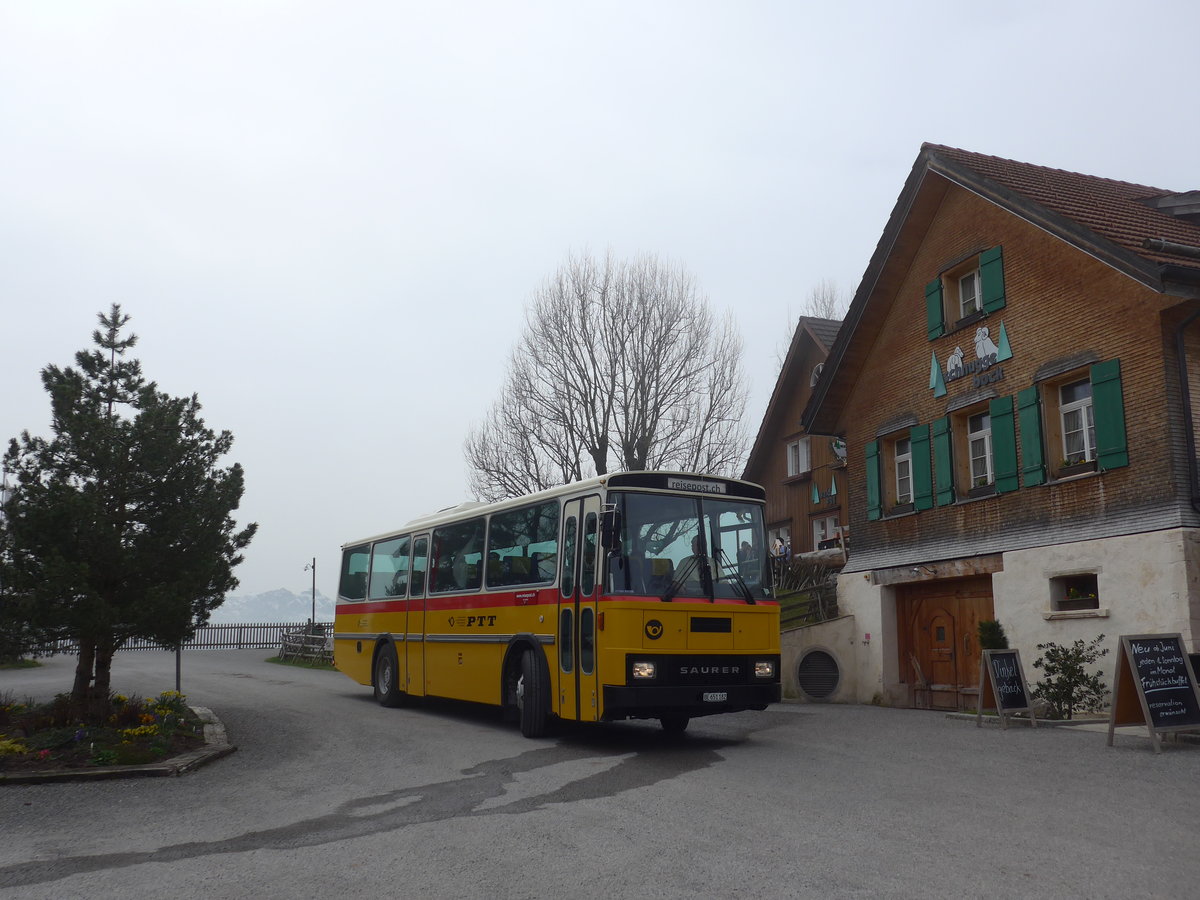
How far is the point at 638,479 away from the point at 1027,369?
796cm

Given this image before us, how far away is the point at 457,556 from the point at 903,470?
30.2ft

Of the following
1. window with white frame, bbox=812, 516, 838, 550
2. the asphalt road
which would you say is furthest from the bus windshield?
window with white frame, bbox=812, 516, 838, 550

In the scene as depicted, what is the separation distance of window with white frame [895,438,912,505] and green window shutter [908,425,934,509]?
581mm

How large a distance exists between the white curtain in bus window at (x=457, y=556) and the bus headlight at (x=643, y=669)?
3852 mm

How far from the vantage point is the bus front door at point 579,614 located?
11.4 metres

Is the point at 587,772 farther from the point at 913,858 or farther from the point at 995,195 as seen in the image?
the point at 995,195

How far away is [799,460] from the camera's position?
3356 cm

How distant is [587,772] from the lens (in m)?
9.88

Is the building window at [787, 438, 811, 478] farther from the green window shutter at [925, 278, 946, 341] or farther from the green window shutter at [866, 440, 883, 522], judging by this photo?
the green window shutter at [925, 278, 946, 341]

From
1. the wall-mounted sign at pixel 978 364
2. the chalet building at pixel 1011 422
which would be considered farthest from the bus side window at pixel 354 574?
the wall-mounted sign at pixel 978 364

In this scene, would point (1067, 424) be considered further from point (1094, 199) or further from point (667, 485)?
point (667, 485)

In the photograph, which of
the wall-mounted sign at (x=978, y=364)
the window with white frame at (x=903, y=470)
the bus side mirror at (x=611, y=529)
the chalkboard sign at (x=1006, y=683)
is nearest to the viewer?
the bus side mirror at (x=611, y=529)

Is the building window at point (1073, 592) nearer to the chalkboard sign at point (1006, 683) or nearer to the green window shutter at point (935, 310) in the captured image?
the chalkboard sign at point (1006, 683)

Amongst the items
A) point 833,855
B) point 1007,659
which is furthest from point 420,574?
point 833,855
